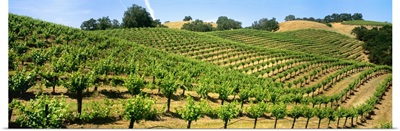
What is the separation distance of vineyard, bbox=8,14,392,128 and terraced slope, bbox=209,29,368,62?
171 centimetres

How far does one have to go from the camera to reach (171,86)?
25.2 meters

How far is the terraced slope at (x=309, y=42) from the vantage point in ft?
263

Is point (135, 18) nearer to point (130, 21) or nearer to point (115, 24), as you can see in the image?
point (130, 21)

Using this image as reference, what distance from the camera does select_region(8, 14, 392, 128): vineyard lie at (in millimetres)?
19641

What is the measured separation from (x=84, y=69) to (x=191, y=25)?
294ft

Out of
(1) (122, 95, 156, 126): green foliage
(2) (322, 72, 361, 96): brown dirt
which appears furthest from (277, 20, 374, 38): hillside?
(1) (122, 95, 156, 126): green foliage

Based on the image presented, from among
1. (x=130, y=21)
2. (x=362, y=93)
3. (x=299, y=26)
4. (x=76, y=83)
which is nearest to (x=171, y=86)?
(x=76, y=83)

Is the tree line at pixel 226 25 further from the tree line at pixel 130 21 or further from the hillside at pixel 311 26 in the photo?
the tree line at pixel 130 21

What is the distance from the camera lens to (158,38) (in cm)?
7275

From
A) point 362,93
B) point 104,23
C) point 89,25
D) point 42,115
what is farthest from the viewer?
point 89,25

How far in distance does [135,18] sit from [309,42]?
51674 millimetres

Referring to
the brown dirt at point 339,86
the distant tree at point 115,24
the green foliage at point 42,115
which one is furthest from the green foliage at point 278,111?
the distant tree at point 115,24
